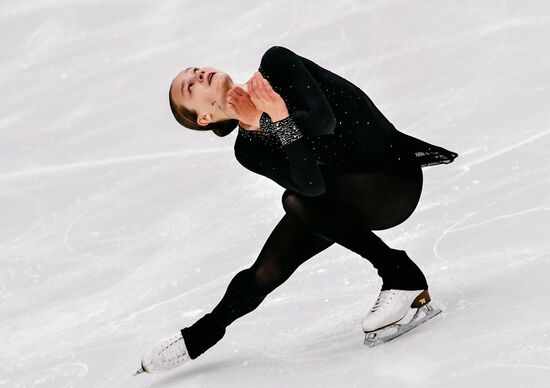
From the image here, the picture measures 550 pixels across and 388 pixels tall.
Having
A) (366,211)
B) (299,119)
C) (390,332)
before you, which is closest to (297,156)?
(299,119)

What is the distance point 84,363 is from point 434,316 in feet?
4.44

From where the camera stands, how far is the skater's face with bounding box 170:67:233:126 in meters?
2.97

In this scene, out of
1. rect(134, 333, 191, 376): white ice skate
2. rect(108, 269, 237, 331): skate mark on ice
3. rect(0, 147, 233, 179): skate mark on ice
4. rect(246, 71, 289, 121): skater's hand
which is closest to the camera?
rect(246, 71, 289, 121): skater's hand

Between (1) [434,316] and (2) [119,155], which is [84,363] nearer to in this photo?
(1) [434,316]

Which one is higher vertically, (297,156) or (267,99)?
(267,99)

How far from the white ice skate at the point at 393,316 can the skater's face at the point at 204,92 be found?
2.44 ft

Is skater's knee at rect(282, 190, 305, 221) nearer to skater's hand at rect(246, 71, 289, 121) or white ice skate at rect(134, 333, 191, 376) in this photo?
skater's hand at rect(246, 71, 289, 121)

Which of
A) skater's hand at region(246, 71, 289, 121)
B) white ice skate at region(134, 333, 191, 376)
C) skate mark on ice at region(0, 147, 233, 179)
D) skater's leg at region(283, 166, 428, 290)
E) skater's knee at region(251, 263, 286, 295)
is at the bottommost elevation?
skate mark on ice at region(0, 147, 233, 179)

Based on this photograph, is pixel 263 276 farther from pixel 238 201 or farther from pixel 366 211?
pixel 238 201

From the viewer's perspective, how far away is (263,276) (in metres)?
3.19

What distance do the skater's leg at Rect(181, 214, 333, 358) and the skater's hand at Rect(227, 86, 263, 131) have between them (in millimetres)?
397

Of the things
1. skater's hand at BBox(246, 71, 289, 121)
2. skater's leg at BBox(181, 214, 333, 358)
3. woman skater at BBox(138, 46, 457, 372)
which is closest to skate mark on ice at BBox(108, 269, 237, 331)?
skater's leg at BBox(181, 214, 333, 358)

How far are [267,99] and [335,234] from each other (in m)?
0.48

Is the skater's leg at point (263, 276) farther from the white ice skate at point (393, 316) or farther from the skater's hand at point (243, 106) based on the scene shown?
the skater's hand at point (243, 106)
